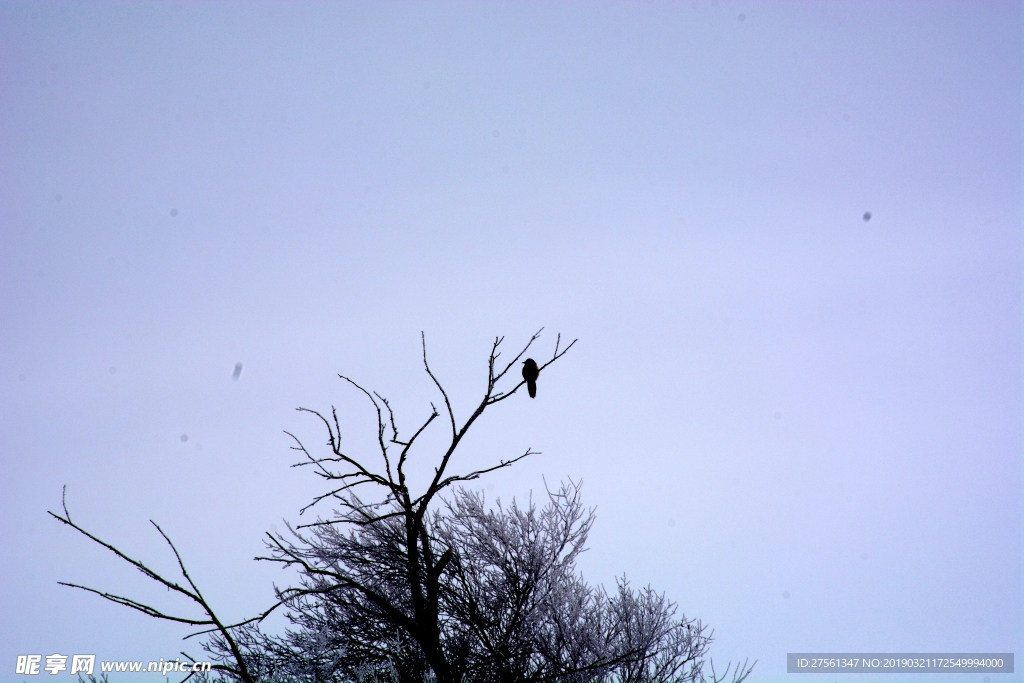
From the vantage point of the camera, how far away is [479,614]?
9648 mm

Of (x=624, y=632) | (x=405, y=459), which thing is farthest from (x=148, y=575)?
(x=624, y=632)

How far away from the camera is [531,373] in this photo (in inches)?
218

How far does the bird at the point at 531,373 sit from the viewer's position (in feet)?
18.0

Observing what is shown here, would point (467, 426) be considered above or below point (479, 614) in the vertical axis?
above

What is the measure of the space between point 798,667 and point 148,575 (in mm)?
10604

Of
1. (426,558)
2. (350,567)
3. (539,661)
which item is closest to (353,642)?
(350,567)

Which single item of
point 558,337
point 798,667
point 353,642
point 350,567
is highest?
point 558,337

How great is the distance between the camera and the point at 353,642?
9508mm

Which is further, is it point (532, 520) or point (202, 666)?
point (532, 520)

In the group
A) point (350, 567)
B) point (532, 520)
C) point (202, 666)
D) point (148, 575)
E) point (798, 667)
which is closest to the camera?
point (148, 575)

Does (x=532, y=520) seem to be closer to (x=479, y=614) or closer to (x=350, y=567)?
(x=479, y=614)

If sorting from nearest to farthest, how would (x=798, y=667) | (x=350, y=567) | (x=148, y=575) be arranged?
1. (x=148, y=575)
2. (x=350, y=567)
3. (x=798, y=667)

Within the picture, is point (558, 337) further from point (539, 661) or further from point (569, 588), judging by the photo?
point (539, 661)

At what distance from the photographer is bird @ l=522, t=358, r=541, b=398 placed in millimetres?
5496
